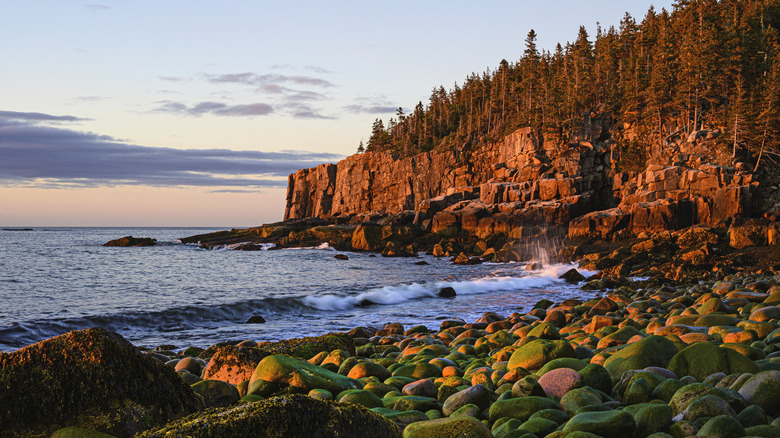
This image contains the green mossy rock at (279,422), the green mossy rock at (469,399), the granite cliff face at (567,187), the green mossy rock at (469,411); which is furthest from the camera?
the granite cliff face at (567,187)

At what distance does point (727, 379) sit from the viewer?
416 centimetres

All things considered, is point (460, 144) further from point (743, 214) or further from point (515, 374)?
point (515, 374)

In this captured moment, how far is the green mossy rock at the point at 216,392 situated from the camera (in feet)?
15.2

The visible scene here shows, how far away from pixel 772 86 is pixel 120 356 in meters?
53.7

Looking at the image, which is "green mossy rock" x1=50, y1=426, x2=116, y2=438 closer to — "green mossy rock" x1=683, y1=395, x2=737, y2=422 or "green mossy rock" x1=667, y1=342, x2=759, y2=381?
"green mossy rock" x1=683, y1=395, x2=737, y2=422

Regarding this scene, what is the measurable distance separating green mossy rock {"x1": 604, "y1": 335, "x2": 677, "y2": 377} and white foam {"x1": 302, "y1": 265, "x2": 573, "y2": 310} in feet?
48.8

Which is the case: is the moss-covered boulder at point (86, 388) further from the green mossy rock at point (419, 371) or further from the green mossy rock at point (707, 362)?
the green mossy rock at point (707, 362)

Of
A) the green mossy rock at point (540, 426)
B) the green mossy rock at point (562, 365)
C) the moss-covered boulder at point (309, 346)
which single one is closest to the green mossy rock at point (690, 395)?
the green mossy rock at point (540, 426)

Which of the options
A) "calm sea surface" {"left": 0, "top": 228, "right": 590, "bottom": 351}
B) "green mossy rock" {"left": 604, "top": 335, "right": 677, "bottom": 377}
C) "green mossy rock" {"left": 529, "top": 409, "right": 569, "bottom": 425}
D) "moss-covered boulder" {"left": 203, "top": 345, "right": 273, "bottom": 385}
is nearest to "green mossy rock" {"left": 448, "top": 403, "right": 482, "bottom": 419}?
"green mossy rock" {"left": 529, "top": 409, "right": 569, "bottom": 425}

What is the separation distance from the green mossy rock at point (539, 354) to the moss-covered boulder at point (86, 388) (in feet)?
12.2

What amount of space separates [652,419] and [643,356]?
1844mm

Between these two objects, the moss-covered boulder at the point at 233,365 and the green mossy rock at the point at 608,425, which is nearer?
the green mossy rock at the point at 608,425

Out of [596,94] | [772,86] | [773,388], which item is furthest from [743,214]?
[773,388]

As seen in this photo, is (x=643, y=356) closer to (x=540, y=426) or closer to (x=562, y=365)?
(x=562, y=365)
